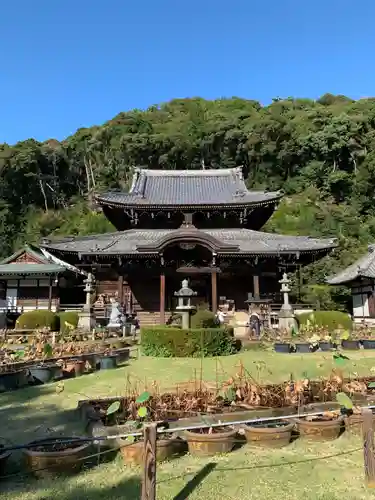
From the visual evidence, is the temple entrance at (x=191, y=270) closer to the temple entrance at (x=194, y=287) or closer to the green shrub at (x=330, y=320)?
the temple entrance at (x=194, y=287)

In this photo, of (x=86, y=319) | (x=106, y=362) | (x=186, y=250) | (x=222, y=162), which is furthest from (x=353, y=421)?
(x=222, y=162)

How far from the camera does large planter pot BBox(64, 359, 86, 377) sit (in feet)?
37.6

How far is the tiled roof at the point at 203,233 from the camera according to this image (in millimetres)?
23734

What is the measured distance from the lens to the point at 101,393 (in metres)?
9.15

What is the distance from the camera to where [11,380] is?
10.4 m

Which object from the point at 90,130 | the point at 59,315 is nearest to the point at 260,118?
the point at 90,130

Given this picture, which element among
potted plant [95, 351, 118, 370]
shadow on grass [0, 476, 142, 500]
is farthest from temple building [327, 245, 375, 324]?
shadow on grass [0, 476, 142, 500]

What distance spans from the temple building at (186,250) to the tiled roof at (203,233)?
2.2 inches

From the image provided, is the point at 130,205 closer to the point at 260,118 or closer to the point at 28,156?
the point at 28,156

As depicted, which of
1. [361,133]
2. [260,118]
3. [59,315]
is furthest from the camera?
[260,118]

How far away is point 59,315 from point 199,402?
1866cm

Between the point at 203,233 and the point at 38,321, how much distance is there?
10300mm

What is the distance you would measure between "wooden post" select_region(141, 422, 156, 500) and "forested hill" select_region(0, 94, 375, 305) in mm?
48466

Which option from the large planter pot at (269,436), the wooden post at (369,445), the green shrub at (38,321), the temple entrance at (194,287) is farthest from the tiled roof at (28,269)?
the wooden post at (369,445)
